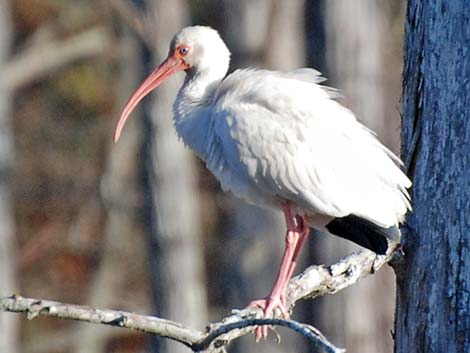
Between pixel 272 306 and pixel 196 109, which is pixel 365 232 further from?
pixel 196 109

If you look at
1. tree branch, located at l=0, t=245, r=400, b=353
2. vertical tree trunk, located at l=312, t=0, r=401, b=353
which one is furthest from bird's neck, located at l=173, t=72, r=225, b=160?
vertical tree trunk, located at l=312, t=0, r=401, b=353

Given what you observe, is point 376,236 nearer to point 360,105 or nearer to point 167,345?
point 360,105

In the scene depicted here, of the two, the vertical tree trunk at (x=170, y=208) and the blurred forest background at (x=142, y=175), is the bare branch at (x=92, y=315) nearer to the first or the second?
the blurred forest background at (x=142, y=175)

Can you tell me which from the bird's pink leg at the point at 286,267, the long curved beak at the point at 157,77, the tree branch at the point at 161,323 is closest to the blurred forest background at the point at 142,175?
the long curved beak at the point at 157,77

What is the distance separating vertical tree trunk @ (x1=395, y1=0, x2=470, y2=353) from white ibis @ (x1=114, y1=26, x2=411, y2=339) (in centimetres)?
46

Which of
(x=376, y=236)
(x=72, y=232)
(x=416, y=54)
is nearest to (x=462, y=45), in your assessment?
(x=416, y=54)

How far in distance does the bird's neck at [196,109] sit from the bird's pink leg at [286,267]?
0.57m

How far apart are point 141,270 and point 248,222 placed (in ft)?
24.5

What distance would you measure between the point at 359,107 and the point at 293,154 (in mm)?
7917

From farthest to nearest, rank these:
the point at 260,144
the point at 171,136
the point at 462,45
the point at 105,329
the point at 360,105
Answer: the point at 105,329 < the point at 171,136 < the point at 360,105 < the point at 260,144 < the point at 462,45

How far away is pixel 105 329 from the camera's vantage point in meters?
21.1

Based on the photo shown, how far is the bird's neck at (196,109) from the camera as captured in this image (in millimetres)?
7883

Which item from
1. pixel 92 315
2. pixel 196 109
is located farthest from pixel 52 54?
pixel 92 315

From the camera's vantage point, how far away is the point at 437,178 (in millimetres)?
6426
